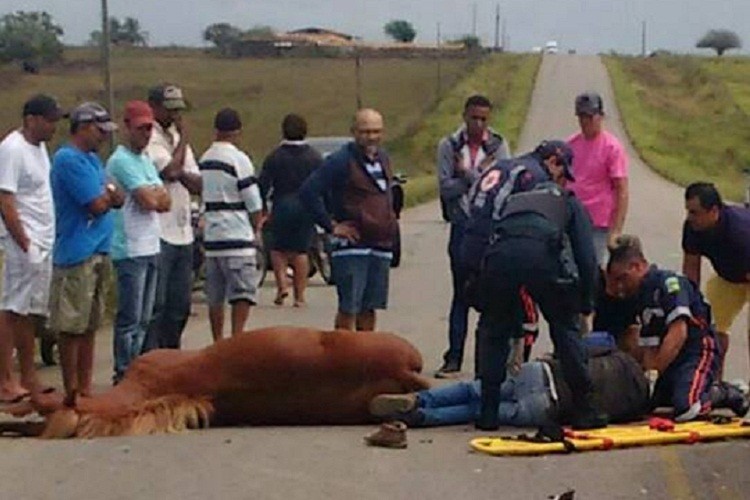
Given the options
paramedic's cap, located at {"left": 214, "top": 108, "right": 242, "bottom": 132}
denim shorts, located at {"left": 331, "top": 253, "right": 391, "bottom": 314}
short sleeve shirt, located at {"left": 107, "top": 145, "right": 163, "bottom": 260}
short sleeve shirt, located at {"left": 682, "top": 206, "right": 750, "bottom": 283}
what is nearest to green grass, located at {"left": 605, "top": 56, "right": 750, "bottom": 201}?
paramedic's cap, located at {"left": 214, "top": 108, "right": 242, "bottom": 132}

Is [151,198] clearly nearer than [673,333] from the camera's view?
No

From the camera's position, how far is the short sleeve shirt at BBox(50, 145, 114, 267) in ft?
34.5

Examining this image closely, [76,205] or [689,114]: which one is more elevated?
[76,205]

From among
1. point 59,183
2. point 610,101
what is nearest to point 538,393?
point 59,183

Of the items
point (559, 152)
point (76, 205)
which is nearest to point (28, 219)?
point (76, 205)

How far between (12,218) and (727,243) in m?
4.43

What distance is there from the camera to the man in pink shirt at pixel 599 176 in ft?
39.1

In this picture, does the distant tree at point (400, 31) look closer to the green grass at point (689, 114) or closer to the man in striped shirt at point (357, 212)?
the green grass at point (689, 114)

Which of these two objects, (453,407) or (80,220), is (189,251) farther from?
(453,407)

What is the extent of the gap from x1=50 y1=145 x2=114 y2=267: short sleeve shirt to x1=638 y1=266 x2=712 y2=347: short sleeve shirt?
338 centimetres

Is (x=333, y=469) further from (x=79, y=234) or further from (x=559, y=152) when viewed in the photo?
(x=79, y=234)

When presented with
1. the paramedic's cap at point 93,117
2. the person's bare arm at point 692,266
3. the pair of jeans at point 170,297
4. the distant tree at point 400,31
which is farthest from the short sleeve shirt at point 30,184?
the distant tree at point 400,31

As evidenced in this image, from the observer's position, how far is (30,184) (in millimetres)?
10852

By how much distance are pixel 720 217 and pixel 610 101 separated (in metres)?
68.0
